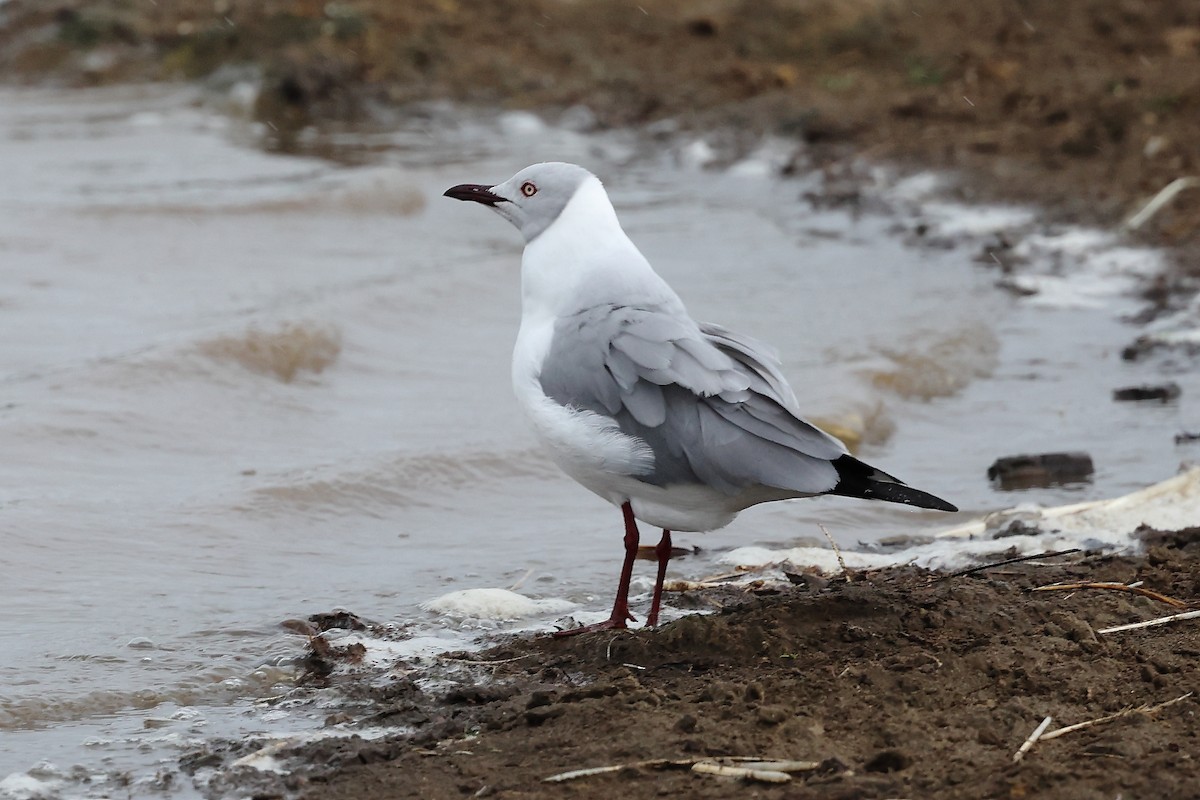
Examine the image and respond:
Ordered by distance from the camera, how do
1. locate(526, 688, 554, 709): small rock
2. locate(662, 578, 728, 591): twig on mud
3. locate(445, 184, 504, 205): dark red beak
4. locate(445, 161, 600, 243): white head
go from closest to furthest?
1. locate(526, 688, 554, 709): small rock
2. locate(445, 161, 600, 243): white head
3. locate(445, 184, 504, 205): dark red beak
4. locate(662, 578, 728, 591): twig on mud

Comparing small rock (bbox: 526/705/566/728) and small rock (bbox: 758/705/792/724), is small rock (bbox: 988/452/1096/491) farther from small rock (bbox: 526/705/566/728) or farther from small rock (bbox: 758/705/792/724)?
small rock (bbox: 526/705/566/728)

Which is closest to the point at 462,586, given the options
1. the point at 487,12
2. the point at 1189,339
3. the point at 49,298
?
the point at 1189,339

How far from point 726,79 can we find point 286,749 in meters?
11.6

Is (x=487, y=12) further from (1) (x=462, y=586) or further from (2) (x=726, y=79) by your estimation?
(1) (x=462, y=586)

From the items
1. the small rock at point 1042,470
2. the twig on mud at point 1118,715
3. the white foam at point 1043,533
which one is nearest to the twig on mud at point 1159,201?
the small rock at point 1042,470

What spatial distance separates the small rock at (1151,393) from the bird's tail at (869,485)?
3534mm

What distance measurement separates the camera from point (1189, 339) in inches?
307

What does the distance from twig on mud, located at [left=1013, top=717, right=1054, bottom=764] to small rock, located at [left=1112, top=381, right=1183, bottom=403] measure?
13.1ft

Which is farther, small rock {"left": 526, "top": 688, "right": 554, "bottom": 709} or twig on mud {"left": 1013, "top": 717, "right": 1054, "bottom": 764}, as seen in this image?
small rock {"left": 526, "top": 688, "right": 554, "bottom": 709}

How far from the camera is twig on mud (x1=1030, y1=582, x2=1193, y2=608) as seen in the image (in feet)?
13.6

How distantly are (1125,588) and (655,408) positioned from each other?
133cm

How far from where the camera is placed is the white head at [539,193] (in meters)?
4.61

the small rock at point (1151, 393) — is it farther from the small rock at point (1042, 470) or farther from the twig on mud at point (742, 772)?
the twig on mud at point (742, 772)

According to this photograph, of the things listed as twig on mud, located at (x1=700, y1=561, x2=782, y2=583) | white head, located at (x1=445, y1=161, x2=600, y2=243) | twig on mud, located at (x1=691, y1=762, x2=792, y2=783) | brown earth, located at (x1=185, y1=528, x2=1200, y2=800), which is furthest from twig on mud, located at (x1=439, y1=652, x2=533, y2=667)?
white head, located at (x1=445, y1=161, x2=600, y2=243)
